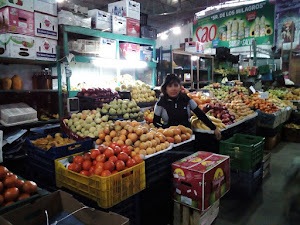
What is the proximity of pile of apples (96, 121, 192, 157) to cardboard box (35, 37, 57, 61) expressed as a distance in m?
2.19

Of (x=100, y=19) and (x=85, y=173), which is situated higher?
(x=100, y=19)

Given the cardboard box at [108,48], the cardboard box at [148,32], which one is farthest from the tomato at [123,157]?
the cardboard box at [148,32]

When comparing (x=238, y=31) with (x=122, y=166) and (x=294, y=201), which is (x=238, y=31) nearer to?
(x=294, y=201)

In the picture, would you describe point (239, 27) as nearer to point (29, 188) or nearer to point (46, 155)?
point (46, 155)

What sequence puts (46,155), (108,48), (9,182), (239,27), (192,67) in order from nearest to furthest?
(9,182)
(46,155)
(108,48)
(192,67)
(239,27)

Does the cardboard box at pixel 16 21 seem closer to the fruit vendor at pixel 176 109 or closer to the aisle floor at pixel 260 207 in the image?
the fruit vendor at pixel 176 109

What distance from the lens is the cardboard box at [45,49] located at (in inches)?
172

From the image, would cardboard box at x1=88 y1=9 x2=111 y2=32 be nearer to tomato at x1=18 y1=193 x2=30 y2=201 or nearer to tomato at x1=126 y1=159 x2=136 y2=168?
tomato at x1=126 y1=159 x2=136 y2=168

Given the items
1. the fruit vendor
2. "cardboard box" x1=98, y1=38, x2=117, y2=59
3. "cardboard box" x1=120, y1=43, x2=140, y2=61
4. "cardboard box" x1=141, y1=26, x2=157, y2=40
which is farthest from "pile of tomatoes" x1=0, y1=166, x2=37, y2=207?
"cardboard box" x1=141, y1=26, x2=157, y2=40

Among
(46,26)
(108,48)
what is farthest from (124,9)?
(46,26)

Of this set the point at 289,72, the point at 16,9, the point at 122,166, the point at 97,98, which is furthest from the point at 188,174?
the point at 289,72

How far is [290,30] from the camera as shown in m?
11.5

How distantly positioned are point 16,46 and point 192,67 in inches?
214

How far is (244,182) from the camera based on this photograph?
12.4 feet
